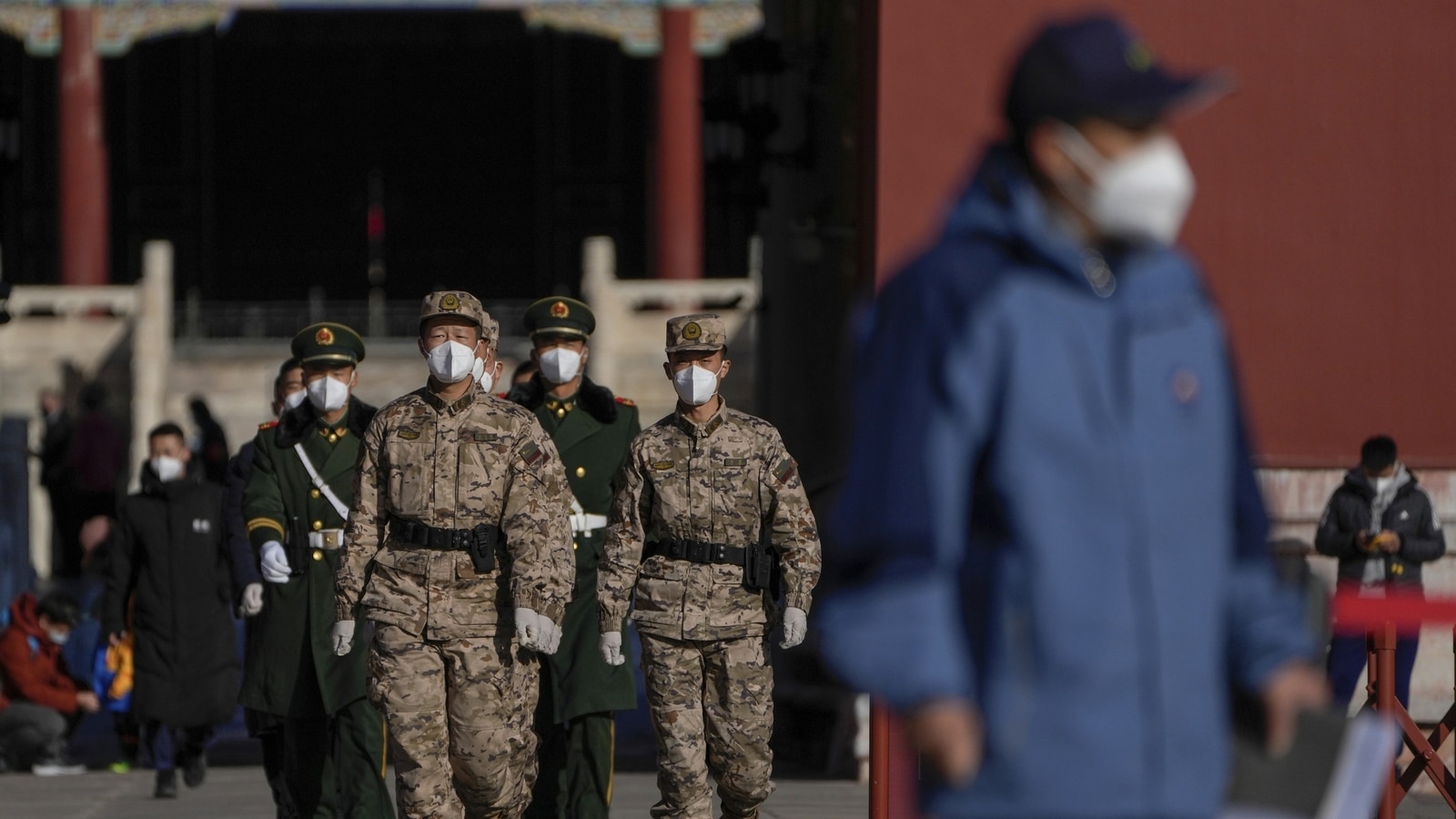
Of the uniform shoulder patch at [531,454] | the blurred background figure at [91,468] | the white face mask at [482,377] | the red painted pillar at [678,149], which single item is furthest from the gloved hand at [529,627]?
the red painted pillar at [678,149]

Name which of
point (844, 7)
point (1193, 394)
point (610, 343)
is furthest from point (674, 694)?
point (610, 343)

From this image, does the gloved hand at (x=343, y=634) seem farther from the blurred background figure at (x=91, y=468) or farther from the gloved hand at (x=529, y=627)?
the blurred background figure at (x=91, y=468)

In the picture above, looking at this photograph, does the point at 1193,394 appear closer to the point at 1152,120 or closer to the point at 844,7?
the point at 1152,120

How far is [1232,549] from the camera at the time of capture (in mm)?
3510

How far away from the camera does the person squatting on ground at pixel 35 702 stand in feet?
37.8

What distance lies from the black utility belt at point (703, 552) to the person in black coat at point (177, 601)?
3879 mm

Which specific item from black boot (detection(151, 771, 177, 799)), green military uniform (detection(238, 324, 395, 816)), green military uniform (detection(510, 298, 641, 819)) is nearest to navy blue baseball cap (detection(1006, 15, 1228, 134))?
green military uniform (detection(510, 298, 641, 819))

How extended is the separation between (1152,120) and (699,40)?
81.1ft

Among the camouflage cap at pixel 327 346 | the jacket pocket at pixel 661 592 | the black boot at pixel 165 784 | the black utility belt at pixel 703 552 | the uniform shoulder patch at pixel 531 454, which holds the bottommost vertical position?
the black boot at pixel 165 784

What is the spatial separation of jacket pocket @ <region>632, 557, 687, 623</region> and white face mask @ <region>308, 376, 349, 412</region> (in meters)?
1.44

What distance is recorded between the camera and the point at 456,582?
278 inches

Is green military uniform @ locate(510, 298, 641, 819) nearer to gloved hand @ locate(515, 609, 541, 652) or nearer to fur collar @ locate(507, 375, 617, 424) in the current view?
fur collar @ locate(507, 375, 617, 424)

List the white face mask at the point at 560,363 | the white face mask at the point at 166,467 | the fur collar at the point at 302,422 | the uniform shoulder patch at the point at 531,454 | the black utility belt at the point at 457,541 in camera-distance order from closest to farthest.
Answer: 1. the black utility belt at the point at 457,541
2. the uniform shoulder patch at the point at 531,454
3. the fur collar at the point at 302,422
4. the white face mask at the point at 560,363
5. the white face mask at the point at 166,467

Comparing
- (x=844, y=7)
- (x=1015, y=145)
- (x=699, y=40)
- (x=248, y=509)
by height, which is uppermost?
(x=699, y=40)
